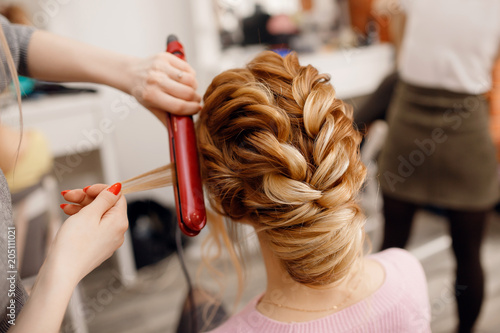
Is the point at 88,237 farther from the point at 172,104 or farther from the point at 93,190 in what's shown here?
the point at 172,104

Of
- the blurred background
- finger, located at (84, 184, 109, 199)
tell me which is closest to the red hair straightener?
finger, located at (84, 184, 109, 199)

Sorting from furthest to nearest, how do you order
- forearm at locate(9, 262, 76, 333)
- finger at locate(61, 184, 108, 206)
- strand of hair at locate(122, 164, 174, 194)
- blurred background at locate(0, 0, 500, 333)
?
blurred background at locate(0, 0, 500, 333) < strand of hair at locate(122, 164, 174, 194) < finger at locate(61, 184, 108, 206) < forearm at locate(9, 262, 76, 333)

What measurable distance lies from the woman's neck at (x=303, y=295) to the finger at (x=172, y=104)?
25 cm

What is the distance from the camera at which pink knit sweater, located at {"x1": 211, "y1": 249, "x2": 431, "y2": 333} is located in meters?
0.66

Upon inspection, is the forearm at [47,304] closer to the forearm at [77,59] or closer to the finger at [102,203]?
the finger at [102,203]

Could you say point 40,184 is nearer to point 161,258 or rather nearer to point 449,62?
point 161,258

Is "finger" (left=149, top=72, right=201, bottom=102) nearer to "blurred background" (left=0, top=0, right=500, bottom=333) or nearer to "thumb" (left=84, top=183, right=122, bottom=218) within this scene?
"thumb" (left=84, top=183, right=122, bottom=218)

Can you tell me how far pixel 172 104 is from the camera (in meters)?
0.66

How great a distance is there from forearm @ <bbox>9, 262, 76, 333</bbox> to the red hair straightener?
181 mm

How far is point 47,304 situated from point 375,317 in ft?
1.63

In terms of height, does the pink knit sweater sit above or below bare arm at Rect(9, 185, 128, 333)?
below

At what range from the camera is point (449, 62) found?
1172mm

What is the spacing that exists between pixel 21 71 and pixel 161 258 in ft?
5.06

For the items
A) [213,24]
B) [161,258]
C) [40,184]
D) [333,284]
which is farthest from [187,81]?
[213,24]
